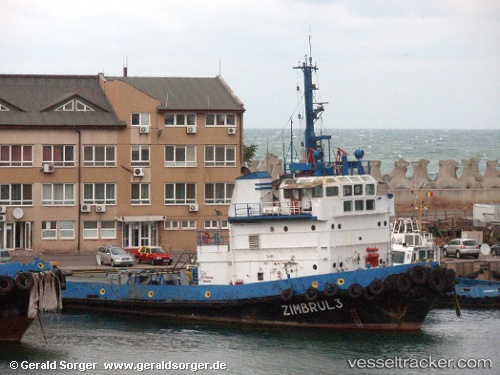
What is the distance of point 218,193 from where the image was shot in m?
59.4

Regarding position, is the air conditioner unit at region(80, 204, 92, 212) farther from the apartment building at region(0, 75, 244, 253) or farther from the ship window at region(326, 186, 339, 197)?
the ship window at region(326, 186, 339, 197)

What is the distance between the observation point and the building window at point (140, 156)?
2306 inches

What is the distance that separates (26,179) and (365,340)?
2325 cm

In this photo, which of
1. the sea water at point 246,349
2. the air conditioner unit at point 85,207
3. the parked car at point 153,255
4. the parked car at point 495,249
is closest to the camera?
the sea water at point 246,349

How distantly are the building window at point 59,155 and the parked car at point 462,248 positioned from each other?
57.4ft

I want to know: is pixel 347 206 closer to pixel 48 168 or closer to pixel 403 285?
pixel 403 285

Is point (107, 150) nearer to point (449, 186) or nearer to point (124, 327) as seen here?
point (124, 327)

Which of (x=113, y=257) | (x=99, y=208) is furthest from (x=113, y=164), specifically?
(x=113, y=257)

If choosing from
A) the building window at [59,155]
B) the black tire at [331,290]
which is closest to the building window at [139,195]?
the building window at [59,155]

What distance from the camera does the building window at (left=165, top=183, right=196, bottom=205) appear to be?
193ft

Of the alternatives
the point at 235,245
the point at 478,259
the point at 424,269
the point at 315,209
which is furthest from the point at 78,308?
the point at 478,259

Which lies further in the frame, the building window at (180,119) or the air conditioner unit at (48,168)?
the building window at (180,119)

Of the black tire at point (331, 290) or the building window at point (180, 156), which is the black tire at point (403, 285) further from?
the building window at point (180, 156)

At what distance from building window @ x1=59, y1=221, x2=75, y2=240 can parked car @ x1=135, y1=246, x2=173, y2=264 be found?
4.10 meters
